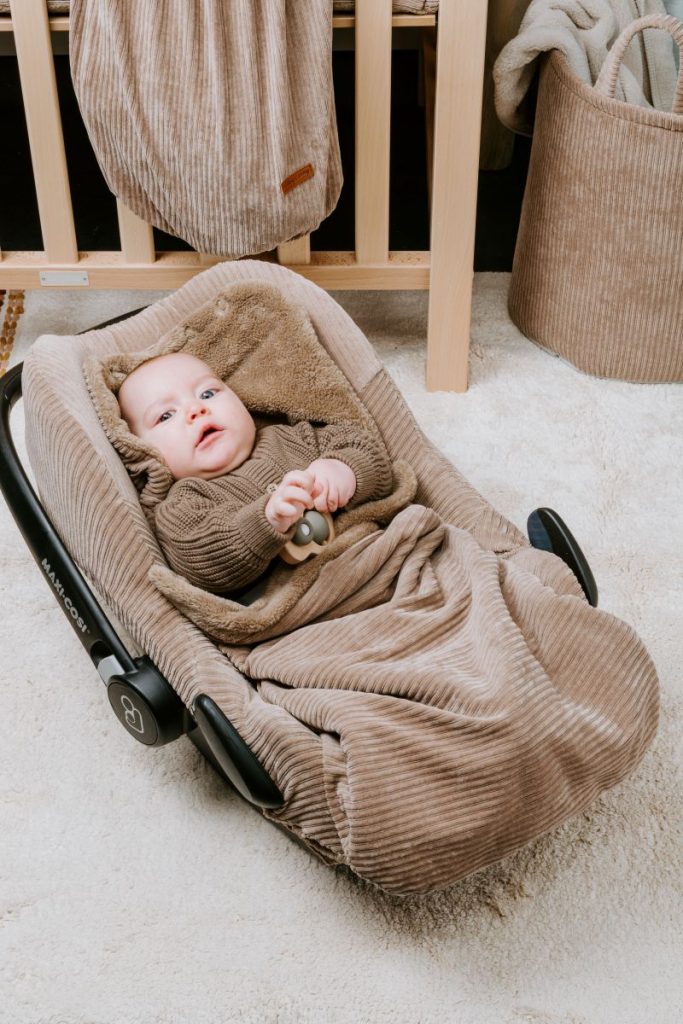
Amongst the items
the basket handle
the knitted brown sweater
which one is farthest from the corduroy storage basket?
the knitted brown sweater

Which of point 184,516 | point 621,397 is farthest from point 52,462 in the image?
point 621,397

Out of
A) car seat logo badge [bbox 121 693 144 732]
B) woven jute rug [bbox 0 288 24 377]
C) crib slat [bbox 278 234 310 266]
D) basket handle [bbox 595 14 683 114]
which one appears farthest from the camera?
woven jute rug [bbox 0 288 24 377]

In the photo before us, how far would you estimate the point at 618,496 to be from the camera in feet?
4.95

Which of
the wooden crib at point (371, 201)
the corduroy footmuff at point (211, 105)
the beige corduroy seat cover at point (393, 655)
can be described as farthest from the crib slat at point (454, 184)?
the beige corduroy seat cover at point (393, 655)

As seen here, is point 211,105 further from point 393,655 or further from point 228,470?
point 393,655

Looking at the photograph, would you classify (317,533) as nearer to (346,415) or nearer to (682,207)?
(346,415)

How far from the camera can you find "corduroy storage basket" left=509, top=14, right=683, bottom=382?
157 cm

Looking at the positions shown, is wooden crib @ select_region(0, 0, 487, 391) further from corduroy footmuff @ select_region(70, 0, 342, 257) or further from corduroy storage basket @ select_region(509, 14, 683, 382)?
corduroy storage basket @ select_region(509, 14, 683, 382)

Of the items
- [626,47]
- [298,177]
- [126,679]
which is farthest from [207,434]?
[626,47]

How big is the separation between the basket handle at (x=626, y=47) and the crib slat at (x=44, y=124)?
81 cm

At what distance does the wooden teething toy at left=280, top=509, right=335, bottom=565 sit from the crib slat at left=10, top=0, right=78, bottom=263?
2.44ft

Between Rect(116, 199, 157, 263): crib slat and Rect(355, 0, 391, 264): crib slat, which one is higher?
Rect(355, 0, 391, 264): crib slat

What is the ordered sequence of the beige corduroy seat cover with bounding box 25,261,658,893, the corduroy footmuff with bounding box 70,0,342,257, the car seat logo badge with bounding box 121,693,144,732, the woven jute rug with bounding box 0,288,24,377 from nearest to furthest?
1. the beige corduroy seat cover with bounding box 25,261,658,893
2. the car seat logo badge with bounding box 121,693,144,732
3. the corduroy footmuff with bounding box 70,0,342,257
4. the woven jute rug with bounding box 0,288,24,377

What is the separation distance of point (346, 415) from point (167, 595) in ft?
1.12
